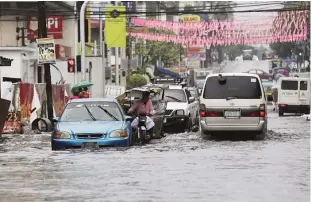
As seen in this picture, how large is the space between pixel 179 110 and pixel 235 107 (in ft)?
17.1

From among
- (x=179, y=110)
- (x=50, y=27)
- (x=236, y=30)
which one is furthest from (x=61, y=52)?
(x=179, y=110)

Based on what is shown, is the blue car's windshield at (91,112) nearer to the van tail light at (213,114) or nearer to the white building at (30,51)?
the van tail light at (213,114)

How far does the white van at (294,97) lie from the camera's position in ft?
153

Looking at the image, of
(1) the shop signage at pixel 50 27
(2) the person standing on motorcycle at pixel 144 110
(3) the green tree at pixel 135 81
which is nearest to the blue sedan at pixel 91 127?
(2) the person standing on motorcycle at pixel 144 110

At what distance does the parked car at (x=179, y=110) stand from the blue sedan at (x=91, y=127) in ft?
21.4

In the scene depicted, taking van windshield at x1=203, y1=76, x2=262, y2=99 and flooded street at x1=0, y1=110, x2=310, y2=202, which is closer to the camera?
flooded street at x1=0, y1=110, x2=310, y2=202

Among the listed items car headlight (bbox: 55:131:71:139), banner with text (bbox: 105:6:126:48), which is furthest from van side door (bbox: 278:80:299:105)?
car headlight (bbox: 55:131:71:139)

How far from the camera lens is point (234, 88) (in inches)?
904

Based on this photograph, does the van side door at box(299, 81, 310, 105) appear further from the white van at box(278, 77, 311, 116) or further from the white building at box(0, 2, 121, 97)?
the white building at box(0, 2, 121, 97)

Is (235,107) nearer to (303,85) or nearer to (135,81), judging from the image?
(303,85)

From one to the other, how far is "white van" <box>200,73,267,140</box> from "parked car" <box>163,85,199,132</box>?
4.38m

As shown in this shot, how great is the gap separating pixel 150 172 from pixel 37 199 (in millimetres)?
3409

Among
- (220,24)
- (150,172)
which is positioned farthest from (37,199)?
(220,24)

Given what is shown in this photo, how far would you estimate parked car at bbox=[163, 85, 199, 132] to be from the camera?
27391 millimetres
